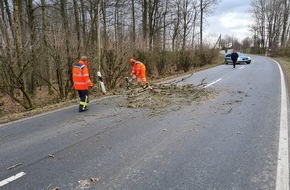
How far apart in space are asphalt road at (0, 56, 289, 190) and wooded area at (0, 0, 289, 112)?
12.5 ft

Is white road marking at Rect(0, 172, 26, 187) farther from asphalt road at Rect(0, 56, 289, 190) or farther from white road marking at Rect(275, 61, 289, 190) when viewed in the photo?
white road marking at Rect(275, 61, 289, 190)

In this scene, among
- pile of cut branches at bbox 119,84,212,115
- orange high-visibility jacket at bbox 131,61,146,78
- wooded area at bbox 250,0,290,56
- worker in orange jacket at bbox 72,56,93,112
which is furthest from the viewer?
wooded area at bbox 250,0,290,56

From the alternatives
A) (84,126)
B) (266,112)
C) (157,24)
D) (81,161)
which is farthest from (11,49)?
(157,24)

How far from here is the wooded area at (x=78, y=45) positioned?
9.78m

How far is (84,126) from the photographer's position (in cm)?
591

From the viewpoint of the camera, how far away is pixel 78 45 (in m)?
10.6

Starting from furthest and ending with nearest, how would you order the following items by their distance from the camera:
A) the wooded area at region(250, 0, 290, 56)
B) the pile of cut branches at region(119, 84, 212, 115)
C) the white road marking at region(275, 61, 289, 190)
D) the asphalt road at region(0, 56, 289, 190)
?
the wooded area at region(250, 0, 290, 56) < the pile of cut branches at region(119, 84, 212, 115) < the asphalt road at region(0, 56, 289, 190) < the white road marking at region(275, 61, 289, 190)

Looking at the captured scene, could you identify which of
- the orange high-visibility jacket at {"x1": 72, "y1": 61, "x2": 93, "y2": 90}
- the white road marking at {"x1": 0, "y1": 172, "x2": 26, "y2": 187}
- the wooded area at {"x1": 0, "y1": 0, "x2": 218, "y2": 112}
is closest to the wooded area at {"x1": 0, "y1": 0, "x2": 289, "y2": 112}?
the wooded area at {"x1": 0, "y1": 0, "x2": 218, "y2": 112}

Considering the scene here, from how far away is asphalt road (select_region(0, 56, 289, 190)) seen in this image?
130 inches

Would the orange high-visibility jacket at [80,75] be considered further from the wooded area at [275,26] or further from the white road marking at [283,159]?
the wooded area at [275,26]

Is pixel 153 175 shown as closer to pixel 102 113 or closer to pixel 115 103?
A: pixel 102 113

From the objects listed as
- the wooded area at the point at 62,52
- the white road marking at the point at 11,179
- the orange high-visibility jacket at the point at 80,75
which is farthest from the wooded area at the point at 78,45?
the white road marking at the point at 11,179

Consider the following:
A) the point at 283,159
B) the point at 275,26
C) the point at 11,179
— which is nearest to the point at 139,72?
the point at 283,159

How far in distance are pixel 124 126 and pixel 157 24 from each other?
26416 mm
